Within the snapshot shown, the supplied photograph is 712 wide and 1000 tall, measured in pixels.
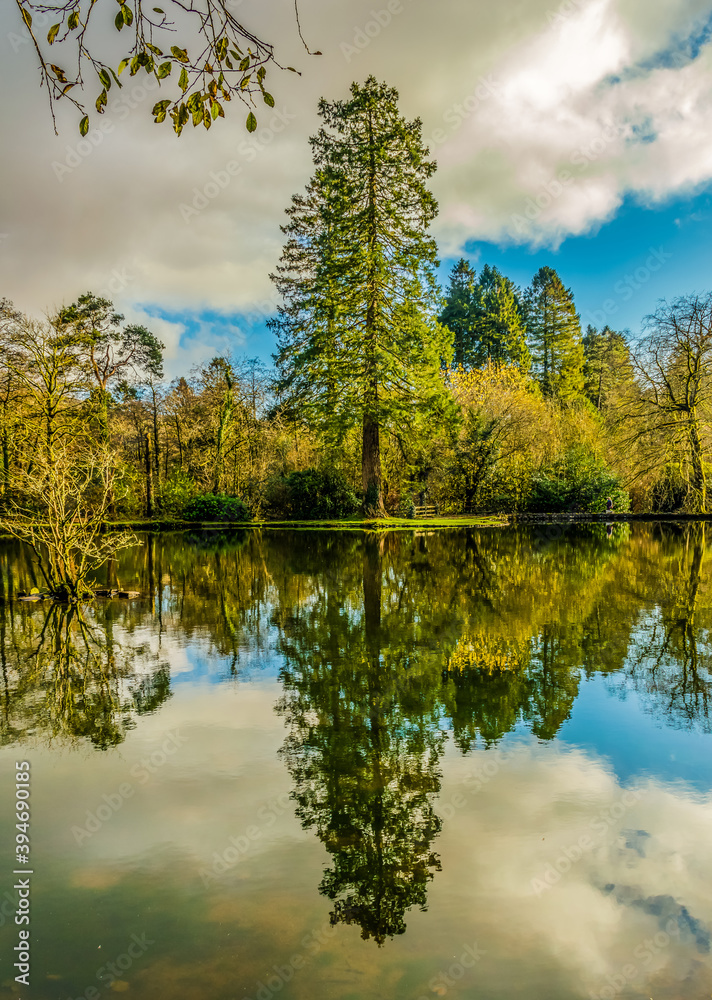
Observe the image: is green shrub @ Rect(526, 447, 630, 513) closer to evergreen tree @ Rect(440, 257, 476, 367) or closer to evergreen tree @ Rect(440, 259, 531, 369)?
evergreen tree @ Rect(440, 259, 531, 369)

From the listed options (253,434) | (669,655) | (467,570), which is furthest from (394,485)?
(669,655)

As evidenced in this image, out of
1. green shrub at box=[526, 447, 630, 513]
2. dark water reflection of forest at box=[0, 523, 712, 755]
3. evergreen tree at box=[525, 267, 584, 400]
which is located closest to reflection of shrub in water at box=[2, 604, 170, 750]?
dark water reflection of forest at box=[0, 523, 712, 755]

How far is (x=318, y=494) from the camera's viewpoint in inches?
1353

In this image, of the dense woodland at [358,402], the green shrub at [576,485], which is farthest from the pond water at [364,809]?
the green shrub at [576,485]

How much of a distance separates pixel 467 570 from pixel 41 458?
996 centimetres

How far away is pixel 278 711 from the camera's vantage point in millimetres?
6492

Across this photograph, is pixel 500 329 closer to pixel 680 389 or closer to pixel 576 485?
pixel 576 485

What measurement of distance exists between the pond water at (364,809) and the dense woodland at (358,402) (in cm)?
1598

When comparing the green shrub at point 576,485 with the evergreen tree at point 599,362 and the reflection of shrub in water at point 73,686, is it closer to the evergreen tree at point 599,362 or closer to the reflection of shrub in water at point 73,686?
the evergreen tree at point 599,362

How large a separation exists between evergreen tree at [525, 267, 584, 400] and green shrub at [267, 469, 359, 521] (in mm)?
35806

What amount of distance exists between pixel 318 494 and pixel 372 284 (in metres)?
11.0

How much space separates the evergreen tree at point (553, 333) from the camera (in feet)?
208

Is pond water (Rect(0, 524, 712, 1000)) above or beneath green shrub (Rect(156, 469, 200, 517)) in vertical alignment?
beneath

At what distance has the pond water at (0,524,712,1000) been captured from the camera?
320 cm
